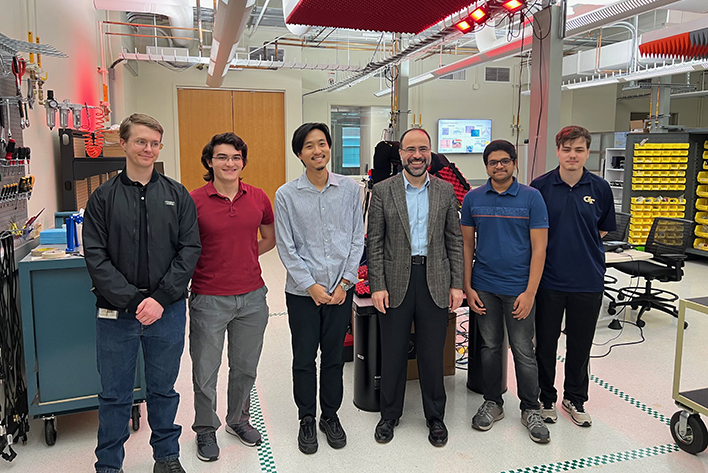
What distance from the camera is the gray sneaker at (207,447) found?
8.41 feet

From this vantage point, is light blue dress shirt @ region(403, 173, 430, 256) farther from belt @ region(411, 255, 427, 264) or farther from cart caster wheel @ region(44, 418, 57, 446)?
cart caster wheel @ region(44, 418, 57, 446)

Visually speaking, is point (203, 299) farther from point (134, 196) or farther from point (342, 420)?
point (342, 420)

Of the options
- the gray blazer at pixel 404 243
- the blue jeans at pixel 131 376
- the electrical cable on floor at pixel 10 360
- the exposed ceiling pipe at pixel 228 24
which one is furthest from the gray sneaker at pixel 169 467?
the exposed ceiling pipe at pixel 228 24

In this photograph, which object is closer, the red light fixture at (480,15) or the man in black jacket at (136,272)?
the man in black jacket at (136,272)

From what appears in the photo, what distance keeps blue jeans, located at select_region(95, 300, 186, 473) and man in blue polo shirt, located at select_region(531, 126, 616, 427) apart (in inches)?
75.7

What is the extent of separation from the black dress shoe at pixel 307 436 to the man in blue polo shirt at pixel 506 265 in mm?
913

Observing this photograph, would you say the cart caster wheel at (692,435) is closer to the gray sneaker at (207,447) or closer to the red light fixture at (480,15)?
the gray sneaker at (207,447)

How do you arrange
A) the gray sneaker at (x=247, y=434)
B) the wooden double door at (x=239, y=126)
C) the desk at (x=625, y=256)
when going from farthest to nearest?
the wooden double door at (x=239, y=126)
the desk at (x=625, y=256)
the gray sneaker at (x=247, y=434)

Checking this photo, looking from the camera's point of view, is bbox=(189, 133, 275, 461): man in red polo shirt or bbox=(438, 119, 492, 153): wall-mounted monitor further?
bbox=(438, 119, 492, 153): wall-mounted monitor

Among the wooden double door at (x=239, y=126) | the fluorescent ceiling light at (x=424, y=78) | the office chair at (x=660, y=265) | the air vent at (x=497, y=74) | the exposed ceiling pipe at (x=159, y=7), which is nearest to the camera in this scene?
the office chair at (x=660, y=265)

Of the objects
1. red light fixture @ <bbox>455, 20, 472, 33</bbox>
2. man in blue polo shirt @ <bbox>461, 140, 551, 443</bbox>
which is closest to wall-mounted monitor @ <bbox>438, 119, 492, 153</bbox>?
red light fixture @ <bbox>455, 20, 472, 33</bbox>

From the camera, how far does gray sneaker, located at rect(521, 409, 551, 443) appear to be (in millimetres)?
2717

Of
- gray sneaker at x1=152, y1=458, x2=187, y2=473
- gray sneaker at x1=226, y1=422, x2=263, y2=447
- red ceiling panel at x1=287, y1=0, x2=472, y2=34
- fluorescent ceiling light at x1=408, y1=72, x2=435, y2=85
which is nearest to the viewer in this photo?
gray sneaker at x1=152, y1=458, x2=187, y2=473

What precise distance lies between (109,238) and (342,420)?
1670 mm
